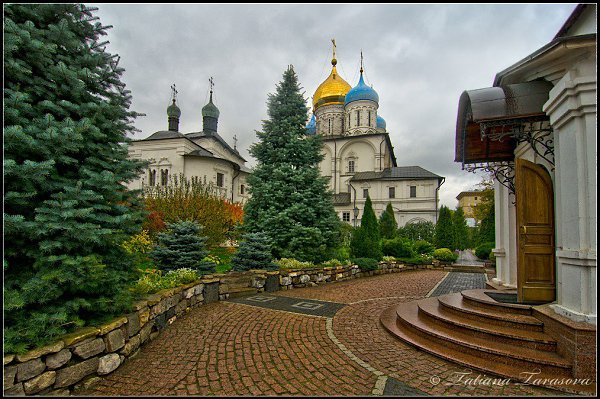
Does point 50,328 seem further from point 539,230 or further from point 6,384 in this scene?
point 539,230

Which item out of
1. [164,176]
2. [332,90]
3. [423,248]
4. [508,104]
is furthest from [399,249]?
[332,90]

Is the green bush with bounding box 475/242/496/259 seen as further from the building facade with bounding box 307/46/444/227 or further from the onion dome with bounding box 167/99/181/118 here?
the onion dome with bounding box 167/99/181/118

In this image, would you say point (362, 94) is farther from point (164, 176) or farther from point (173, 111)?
point (164, 176)

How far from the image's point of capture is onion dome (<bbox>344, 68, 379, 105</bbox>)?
3838cm

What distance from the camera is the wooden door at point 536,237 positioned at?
14.8 ft

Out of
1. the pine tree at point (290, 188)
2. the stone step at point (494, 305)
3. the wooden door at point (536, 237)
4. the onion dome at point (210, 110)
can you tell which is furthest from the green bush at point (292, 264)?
the onion dome at point (210, 110)

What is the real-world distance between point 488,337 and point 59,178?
6071mm

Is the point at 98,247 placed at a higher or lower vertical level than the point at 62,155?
lower

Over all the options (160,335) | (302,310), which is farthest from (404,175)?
(160,335)

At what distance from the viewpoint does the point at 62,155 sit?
3.53 m

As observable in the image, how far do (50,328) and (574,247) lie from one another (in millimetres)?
6118

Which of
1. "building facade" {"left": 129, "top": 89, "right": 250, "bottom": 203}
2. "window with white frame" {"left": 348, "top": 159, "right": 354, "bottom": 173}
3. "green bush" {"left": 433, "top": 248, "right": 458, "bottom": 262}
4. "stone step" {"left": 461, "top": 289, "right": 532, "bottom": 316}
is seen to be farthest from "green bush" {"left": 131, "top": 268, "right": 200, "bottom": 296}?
"window with white frame" {"left": 348, "top": 159, "right": 354, "bottom": 173}

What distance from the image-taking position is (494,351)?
3719 millimetres

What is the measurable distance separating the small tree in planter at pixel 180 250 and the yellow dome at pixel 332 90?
38.9 meters
